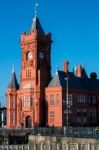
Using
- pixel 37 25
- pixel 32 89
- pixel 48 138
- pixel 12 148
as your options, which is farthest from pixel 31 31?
pixel 48 138

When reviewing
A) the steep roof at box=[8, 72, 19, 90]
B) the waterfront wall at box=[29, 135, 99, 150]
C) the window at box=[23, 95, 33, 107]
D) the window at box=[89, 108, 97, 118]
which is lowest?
the waterfront wall at box=[29, 135, 99, 150]

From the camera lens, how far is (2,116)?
492 feet

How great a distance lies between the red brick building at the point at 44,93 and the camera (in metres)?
104

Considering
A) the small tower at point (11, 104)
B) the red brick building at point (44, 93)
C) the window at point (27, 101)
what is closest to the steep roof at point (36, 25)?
the red brick building at point (44, 93)

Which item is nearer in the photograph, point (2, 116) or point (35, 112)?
point (35, 112)

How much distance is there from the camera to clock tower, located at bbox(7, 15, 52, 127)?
106 meters

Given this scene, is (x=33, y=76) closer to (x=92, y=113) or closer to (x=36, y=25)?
(x=36, y=25)

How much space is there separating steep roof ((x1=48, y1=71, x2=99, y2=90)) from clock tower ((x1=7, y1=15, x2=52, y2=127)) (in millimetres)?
2904

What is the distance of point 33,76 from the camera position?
107312mm

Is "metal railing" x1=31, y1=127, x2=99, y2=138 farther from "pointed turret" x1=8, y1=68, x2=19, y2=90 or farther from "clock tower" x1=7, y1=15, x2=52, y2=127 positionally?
"pointed turret" x1=8, y1=68, x2=19, y2=90

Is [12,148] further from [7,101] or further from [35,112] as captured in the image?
[7,101]

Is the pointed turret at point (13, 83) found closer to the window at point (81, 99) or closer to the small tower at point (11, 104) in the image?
the small tower at point (11, 104)

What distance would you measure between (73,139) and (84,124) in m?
53.1

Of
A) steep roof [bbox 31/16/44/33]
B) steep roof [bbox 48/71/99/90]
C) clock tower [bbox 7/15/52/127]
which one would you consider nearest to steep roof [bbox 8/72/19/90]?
clock tower [bbox 7/15/52/127]
